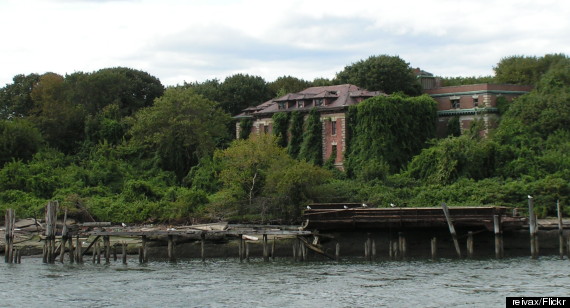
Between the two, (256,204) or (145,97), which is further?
(145,97)

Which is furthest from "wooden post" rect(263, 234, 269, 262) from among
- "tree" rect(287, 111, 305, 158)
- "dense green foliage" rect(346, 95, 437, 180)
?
"tree" rect(287, 111, 305, 158)

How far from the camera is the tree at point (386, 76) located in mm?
93062

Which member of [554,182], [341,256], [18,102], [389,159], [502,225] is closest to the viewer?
[502,225]

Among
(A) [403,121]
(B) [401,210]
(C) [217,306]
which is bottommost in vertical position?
(C) [217,306]

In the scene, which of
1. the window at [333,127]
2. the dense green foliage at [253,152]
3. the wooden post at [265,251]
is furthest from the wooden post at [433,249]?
the window at [333,127]

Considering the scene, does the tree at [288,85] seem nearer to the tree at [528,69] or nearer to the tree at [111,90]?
the tree at [111,90]

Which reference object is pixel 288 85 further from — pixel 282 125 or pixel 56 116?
pixel 56 116

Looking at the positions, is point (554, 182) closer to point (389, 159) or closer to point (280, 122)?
point (389, 159)

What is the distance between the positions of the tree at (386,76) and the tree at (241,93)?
18388 millimetres

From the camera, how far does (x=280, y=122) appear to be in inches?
3575

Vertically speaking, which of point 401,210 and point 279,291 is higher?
point 401,210

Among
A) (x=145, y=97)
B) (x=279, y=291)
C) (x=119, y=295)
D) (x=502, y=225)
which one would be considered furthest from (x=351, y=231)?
(x=145, y=97)

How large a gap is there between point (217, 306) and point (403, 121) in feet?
152

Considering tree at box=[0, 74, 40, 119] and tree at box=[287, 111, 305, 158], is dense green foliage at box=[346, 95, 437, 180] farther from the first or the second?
tree at box=[0, 74, 40, 119]
